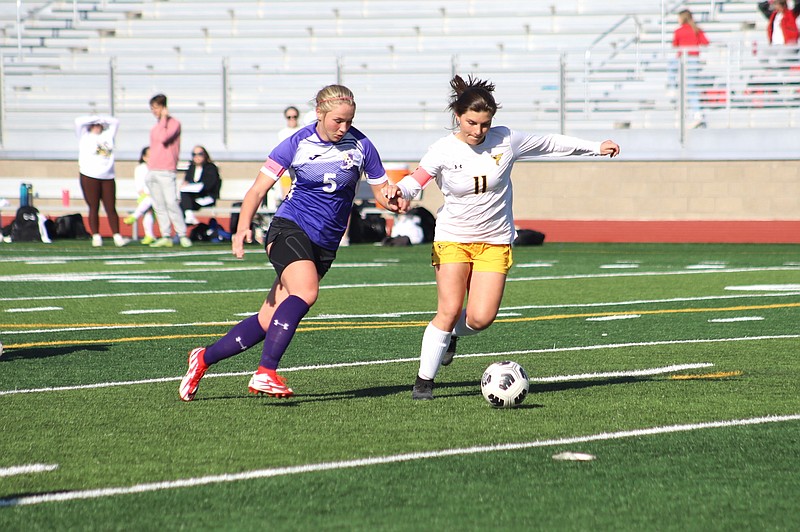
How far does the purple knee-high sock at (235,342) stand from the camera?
7.37 meters

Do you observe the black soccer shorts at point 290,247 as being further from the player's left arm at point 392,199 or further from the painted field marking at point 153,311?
the painted field marking at point 153,311

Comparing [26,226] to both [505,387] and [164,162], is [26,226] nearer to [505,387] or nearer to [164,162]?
[164,162]

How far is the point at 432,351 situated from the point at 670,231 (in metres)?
17.2

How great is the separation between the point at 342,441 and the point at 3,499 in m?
1.60

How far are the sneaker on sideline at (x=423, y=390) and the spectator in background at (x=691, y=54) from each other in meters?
18.2

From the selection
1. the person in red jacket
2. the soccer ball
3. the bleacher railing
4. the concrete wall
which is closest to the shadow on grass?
the soccer ball

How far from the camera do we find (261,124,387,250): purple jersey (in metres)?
Answer: 7.38

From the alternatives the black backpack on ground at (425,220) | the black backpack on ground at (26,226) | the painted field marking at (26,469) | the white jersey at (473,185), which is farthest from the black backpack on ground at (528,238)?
the painted field marking at (26,469)

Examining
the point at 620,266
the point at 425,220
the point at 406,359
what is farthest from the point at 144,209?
the point at 406,359

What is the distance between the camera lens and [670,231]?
2391 cm

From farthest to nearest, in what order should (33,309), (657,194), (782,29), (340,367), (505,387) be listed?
(782,29) → (657,194) → (33,309) → (340,367) → (505,387)

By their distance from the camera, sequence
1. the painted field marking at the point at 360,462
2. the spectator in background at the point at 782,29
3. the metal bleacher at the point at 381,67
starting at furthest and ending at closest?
the metal bleacher at the point at 381,67, the spectator in background at the point at 782,29, the painted field marking at the point at 360,462

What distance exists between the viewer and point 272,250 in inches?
292

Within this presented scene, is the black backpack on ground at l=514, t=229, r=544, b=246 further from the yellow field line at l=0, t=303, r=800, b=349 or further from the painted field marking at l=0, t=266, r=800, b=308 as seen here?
the yellow field line at l=0, t=303, r=800, b=349
